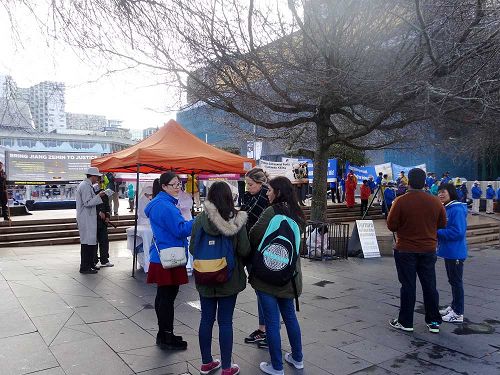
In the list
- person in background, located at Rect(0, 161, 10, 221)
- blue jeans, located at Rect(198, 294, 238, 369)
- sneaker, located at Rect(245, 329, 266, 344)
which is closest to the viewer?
blue jeans, located at Rect(198, 294, 238, 369)

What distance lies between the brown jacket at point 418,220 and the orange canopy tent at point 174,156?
13.6 feet

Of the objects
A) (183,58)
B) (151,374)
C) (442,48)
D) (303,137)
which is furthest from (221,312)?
(303,137)

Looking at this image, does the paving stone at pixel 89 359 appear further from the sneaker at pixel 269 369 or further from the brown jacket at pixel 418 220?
the brown jacket at pixel 418 220

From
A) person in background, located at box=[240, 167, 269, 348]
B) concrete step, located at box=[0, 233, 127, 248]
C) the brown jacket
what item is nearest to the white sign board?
the brown jacket

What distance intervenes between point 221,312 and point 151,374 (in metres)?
0.88

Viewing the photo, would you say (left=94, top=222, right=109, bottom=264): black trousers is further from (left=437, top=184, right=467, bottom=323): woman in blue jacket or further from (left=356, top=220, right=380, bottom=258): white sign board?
(left=437, top=184, right=467, bottom=323): woman in blue jacket

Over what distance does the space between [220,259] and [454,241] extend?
3.21 meters

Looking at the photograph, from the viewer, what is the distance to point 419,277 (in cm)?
500

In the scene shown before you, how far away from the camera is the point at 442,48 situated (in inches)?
324

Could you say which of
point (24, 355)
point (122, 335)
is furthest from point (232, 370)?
point (24, 355)

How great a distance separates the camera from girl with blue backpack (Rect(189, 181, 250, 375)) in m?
3.58

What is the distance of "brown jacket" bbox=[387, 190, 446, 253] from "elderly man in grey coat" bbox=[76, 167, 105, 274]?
5.41 meters

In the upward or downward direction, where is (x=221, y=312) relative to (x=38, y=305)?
upward

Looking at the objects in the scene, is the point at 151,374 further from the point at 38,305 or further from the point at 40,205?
the point at 40,205
